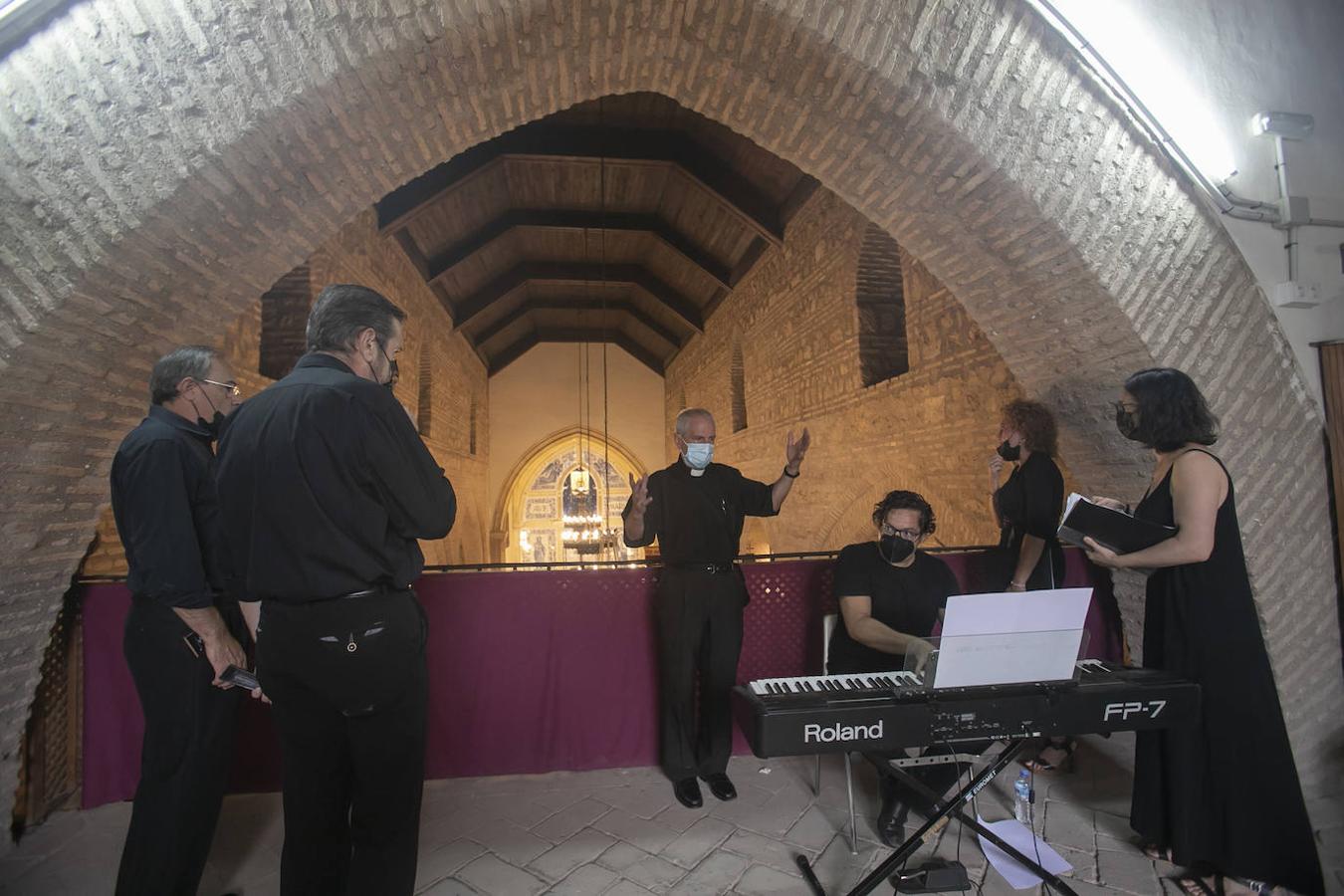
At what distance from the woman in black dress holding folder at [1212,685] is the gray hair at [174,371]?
280 centimetres

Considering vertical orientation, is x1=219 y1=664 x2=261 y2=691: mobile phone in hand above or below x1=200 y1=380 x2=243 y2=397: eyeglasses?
below

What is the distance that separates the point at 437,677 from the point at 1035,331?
3.20m

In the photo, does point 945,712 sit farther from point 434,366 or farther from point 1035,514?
point 434,366

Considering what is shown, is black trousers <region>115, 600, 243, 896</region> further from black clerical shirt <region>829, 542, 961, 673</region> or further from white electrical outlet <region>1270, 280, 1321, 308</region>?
white electrical outlet <region>1270, 280, 1321, 308</region>

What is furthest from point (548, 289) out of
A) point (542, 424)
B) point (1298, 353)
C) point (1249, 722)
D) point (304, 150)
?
point (1249, 722)

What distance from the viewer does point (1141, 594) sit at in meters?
3.44

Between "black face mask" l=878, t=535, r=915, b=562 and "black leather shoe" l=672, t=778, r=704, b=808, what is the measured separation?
121cm

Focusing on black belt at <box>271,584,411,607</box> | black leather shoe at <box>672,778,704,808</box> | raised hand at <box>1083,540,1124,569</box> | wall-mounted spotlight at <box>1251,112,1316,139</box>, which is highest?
wall-mounted spotlight at <box>1251,112,1316,139</box>

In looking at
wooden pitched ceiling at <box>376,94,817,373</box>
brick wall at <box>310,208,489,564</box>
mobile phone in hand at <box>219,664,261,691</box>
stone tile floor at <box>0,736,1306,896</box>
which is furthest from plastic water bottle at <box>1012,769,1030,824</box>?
wooden pitched ceiling at <box>376,94,817,373</box>

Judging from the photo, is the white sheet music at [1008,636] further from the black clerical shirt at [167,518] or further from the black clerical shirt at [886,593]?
the black clerical shirt at [167,518]

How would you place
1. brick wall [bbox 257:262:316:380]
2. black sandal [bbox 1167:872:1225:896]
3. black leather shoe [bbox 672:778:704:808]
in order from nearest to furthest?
black sandal [bbox 1167:872:1225:896] < black leather shoe [bbox 672:778:704:808] < brick wall [bbox 257:262:316:380]

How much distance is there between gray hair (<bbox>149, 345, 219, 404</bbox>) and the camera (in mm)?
2100

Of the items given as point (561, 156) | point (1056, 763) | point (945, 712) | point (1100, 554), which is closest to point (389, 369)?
point (945, 712)

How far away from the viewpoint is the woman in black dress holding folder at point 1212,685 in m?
2.16
